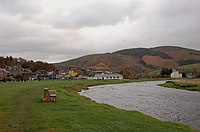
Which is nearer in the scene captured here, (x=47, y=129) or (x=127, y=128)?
(x=47, y=129)

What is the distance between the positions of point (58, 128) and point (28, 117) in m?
4.64

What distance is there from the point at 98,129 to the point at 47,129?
276cm

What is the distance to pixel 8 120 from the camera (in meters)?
19.9

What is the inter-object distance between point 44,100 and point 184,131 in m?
18.4

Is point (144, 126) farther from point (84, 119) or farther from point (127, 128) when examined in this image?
point (84, 119)

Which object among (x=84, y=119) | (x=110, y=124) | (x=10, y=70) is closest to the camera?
(x=110, y=124)

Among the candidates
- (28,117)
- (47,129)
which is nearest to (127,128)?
(47,129)

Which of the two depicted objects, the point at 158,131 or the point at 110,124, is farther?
the point at 110,124

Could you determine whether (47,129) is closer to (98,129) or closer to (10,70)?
(98,129)

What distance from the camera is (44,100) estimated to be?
110 feet

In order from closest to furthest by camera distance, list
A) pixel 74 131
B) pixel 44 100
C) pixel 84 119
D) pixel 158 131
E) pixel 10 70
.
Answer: pixel 74 131 < pixel 158 131 < pixel 84 119 < pixel 44 100 < pixel 10 70

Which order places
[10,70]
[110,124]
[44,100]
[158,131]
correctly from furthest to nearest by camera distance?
[10,70], [44,100], [110,124], [158,131]

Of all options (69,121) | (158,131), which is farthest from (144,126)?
(69,121)

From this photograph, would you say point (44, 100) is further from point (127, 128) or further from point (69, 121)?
point (127, 128)
